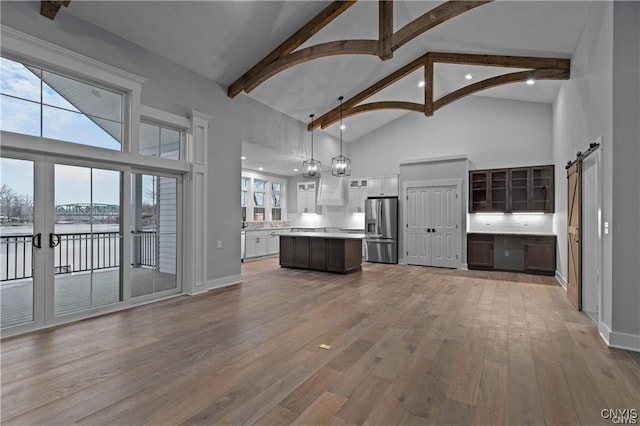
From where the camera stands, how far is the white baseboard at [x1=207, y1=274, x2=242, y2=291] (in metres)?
5.33

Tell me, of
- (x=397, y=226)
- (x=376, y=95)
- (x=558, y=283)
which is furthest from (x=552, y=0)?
(x=397, y=226)

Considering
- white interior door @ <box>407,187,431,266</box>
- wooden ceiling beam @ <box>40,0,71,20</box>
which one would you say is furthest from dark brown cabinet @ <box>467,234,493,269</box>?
wooden ceiling beam @ <box>40,0,71,20</box>

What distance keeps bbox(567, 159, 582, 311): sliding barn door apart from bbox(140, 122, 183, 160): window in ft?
19.4

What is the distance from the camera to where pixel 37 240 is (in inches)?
135

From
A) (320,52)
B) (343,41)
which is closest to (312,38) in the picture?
(320,52)

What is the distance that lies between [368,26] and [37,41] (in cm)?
439

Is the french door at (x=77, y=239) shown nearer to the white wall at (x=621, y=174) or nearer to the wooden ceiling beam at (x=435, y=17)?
the wooden ceiling beam at (x=435, y=17)

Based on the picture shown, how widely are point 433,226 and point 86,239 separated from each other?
280 inches

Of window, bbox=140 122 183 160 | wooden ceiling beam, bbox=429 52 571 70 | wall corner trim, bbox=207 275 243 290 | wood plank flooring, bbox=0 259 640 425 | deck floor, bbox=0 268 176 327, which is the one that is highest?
wooden ceiling beam, bbox=429 52 571 70

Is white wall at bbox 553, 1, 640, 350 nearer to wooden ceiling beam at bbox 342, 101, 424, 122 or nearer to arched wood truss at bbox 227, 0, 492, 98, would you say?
arched wood truss at bbox 227, 0, 492, 98

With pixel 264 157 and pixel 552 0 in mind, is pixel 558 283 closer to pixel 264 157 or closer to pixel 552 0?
pixel 552 0

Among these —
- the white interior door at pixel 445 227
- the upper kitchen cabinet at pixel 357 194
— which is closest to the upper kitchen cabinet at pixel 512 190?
the white interior door at pixel 445 227

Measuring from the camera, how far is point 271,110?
675 cm

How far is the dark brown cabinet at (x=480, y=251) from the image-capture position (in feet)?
24.5
